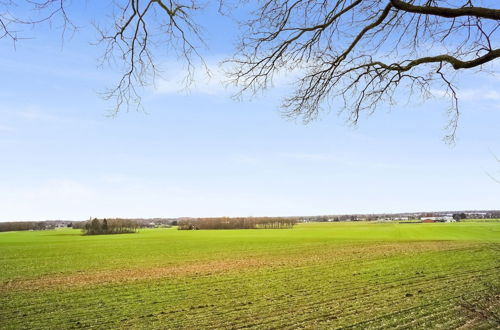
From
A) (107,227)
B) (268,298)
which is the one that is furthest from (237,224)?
(268,298)

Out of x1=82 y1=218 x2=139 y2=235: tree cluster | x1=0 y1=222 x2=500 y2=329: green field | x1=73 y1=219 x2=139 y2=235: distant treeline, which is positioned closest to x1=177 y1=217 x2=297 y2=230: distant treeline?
x1=73 y1=219 x2=139 y2=235: distant treeline

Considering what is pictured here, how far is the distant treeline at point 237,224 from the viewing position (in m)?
154

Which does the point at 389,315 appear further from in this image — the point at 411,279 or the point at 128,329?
the point at 411,279

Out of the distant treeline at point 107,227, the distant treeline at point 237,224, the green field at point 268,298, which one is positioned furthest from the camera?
the distant treeline at point 237,224

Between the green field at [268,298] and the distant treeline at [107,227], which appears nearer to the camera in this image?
the green field at [268,298]

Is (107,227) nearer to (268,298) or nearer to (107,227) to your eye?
(107,227)

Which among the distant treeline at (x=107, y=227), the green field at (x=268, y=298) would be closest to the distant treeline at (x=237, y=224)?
the distant treeline at (x=107, y=227)

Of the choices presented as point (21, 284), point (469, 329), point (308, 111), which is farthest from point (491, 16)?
point (21, 284)

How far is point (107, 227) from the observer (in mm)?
126688

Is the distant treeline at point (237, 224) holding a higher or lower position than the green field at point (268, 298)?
higher

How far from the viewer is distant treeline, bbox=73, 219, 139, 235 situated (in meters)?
123

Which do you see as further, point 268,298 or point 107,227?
point 107,227

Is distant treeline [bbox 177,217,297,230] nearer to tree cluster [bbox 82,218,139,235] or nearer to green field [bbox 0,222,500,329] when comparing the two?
tree cluster [bbox 82,218,139,235]

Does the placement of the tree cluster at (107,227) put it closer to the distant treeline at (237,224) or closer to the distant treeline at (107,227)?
the distant treeline at (107,227)
